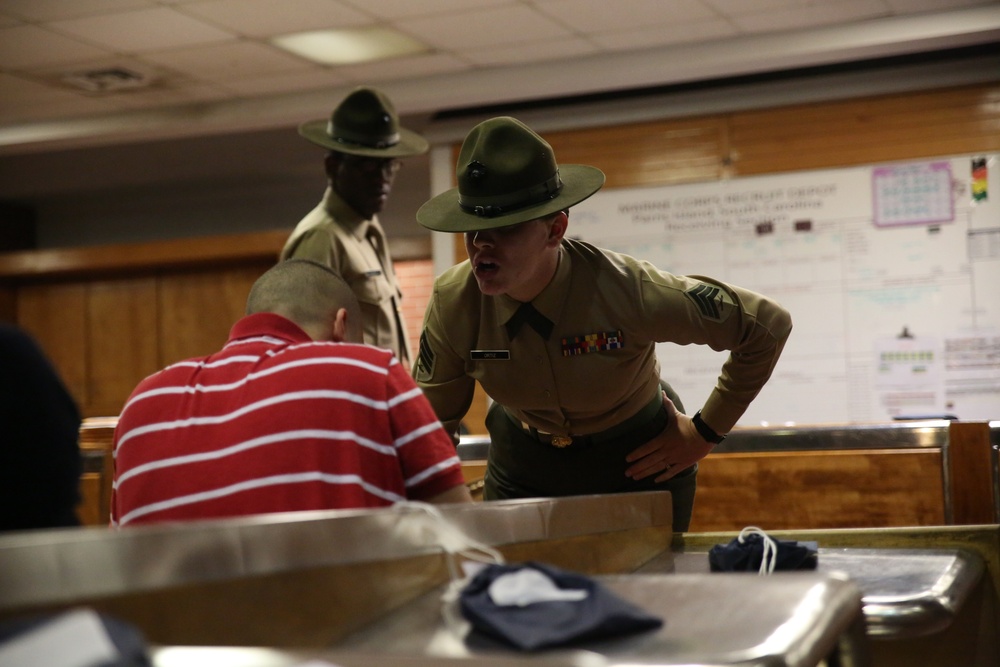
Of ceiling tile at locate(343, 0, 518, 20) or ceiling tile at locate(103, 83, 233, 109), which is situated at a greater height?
ceiling tile at locate(343, 0, 518, 20)

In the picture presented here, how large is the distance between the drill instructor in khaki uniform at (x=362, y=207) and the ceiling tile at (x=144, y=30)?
1876mm

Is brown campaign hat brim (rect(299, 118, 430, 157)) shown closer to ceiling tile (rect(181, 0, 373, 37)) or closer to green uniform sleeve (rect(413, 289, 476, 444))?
green uniform sleeve (rect(413, 289, 476, 444))

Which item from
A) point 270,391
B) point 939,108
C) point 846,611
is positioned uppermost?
point 939,108

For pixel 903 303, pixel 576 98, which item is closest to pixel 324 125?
pixel 576 98

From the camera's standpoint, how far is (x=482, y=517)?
116 cm

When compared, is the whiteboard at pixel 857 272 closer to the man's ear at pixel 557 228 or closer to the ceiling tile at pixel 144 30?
the ceiling tile at pixel 144 30

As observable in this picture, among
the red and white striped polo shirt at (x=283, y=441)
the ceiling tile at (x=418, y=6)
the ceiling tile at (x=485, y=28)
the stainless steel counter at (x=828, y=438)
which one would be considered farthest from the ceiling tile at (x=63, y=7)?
the red and white striped polo shirt at (x=283, y=441)

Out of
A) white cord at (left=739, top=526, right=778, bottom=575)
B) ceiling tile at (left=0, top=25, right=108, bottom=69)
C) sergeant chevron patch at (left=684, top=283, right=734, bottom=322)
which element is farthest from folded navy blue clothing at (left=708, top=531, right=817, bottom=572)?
ceiling tile at (left=0, top=25, right=108, bottom=69)

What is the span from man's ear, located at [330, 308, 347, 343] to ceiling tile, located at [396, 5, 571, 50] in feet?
11.6

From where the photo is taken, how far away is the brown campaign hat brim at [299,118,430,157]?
3549mm

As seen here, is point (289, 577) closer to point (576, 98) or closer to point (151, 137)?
point (576, 98)

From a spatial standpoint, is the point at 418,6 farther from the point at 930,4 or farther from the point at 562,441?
the point at 562,441

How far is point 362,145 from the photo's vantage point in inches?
143

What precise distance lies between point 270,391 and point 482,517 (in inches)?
18.9
